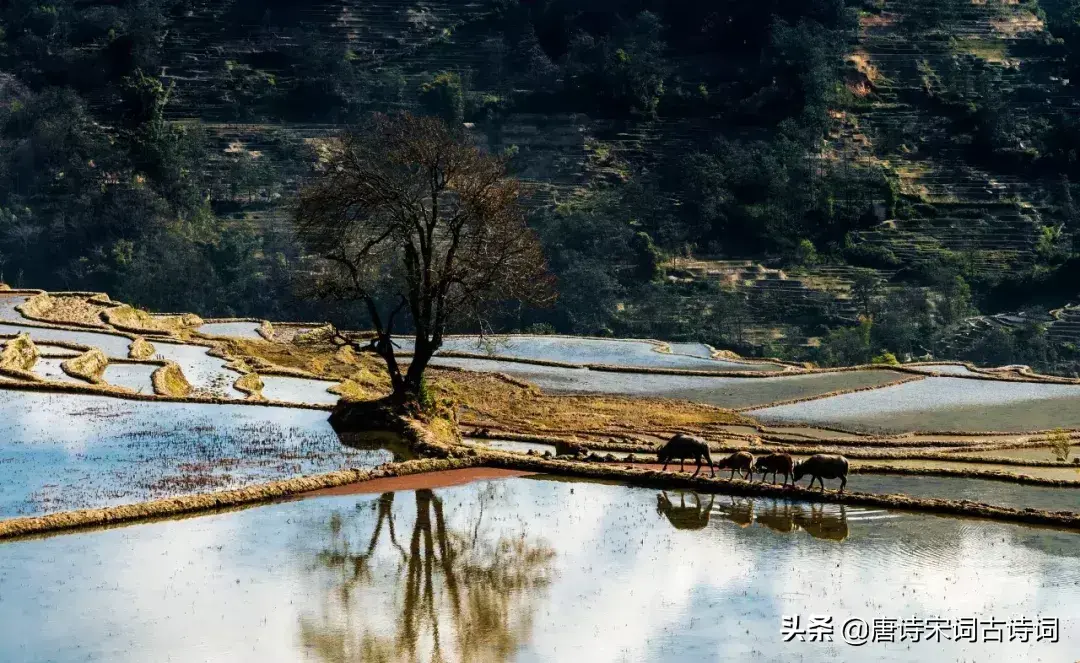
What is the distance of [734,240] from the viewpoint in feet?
288

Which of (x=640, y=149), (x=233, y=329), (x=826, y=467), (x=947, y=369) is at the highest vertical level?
(x=640, y=149)

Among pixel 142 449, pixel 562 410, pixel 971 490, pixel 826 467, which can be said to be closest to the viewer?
pixel 826 467

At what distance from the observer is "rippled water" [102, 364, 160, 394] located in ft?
108

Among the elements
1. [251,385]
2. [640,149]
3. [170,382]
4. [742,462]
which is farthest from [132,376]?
[640,149]

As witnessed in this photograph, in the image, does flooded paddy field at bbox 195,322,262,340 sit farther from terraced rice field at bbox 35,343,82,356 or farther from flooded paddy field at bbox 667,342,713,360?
flooded paddy field at bbox 667,342,713,360

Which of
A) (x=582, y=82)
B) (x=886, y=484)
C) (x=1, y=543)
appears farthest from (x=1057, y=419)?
(x=582, y=82)

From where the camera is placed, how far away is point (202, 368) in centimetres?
3791

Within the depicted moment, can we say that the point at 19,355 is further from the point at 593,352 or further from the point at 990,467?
the point at 593,352

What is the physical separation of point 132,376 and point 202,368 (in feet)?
11.0

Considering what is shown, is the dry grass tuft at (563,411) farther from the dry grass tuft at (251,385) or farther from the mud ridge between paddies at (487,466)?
the mud ridge between paddies at (487,466)

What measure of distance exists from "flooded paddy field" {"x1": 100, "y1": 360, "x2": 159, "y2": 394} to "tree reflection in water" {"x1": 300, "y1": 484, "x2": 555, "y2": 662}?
510 inches

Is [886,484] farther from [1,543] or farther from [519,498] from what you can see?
[1,543]

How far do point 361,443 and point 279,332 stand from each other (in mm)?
27673

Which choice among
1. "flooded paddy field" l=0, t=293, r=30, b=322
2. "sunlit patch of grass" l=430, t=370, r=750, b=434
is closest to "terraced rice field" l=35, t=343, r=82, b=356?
"flooded paddy field" l=0, t=293, r=30, b=322
